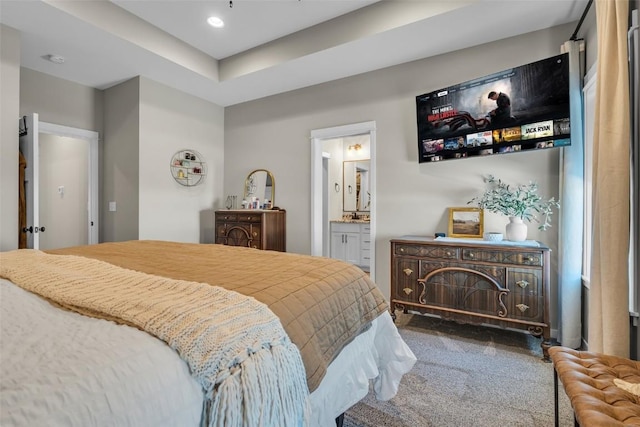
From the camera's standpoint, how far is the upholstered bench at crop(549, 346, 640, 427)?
976mm

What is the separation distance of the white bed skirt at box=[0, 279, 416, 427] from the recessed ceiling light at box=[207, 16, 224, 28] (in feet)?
9.89

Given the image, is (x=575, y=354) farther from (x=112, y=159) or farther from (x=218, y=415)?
(x=112, y=159)

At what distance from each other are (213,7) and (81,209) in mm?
3483

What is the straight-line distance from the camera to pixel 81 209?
4.50 m

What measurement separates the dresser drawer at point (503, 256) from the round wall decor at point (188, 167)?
3.57 metres

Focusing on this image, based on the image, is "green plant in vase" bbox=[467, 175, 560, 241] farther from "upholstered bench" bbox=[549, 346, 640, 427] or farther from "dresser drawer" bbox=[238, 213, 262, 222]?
"dresser drawer" bbox=[238, 213, 262, 222]

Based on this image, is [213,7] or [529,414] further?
[213,7]

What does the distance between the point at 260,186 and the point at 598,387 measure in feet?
13.1

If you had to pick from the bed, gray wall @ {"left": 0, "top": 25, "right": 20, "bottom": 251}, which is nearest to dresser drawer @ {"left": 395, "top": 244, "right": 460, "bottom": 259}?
the bed

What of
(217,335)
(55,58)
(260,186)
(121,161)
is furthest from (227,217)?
(217,335)

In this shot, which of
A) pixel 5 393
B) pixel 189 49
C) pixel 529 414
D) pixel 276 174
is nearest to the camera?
pixel 5 393

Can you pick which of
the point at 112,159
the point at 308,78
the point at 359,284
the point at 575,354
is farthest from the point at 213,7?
the point at 575,354

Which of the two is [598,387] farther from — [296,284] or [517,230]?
[517,230]

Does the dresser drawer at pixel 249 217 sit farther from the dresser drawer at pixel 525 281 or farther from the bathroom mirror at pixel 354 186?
the dresser drawer at pixel 525 281
